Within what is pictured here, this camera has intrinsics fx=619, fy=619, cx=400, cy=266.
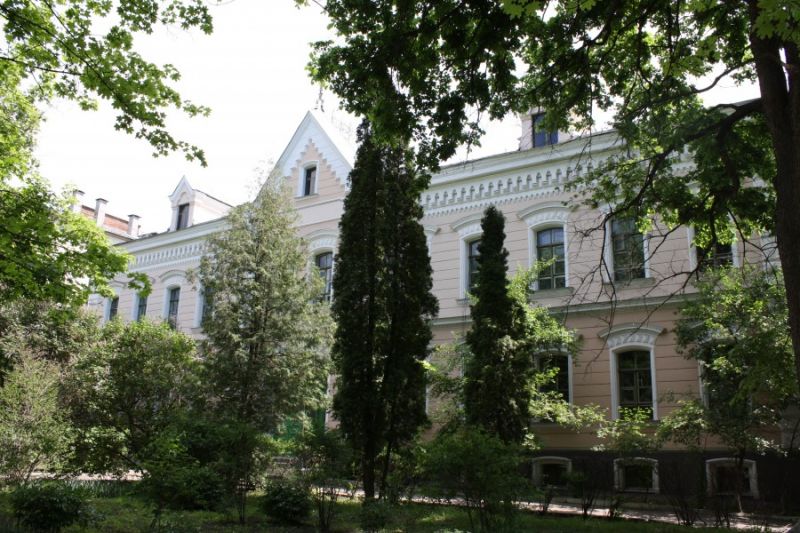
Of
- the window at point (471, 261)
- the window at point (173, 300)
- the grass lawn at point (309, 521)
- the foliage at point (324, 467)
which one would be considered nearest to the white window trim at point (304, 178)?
the window at point (471, 261)

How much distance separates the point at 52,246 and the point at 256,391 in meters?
6.92

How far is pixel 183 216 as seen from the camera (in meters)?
31.8

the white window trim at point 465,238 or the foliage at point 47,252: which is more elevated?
the white window trim at point 465,238

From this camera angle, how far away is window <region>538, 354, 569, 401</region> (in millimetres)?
17953

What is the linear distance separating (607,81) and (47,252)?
10.4m

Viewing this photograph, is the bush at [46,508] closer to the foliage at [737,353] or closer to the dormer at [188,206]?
the foliage at [737,353]

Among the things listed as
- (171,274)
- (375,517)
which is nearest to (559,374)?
(375,517)

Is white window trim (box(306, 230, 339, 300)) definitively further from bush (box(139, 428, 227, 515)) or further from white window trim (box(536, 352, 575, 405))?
bush (box(139, 428, 227, 515))

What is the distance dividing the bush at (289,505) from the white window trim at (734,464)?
981 cm

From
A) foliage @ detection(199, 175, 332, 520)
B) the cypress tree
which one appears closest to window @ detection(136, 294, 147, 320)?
foliage @ detection(199, 175, 332, 520)

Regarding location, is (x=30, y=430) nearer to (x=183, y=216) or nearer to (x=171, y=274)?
(x=171, y=274)

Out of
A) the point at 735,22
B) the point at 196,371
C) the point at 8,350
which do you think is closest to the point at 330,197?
the point at 196,371

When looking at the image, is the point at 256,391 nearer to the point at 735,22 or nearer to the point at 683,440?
the point at 683,440

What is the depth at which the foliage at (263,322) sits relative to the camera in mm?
16531
